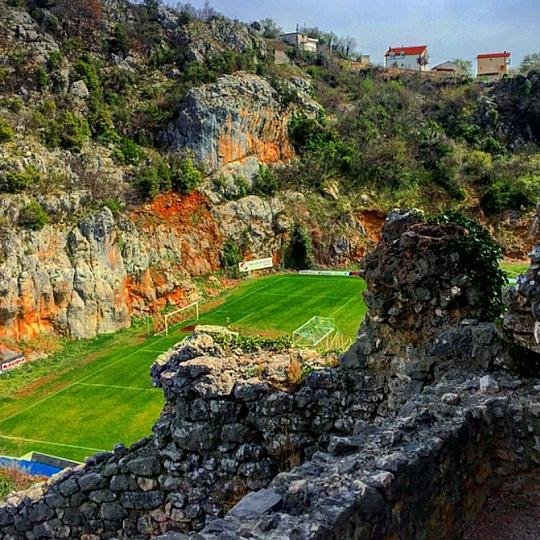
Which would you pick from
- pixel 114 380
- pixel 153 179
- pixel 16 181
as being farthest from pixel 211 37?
pixel 114 380

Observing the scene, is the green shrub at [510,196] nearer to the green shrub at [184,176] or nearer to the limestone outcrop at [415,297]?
the green shrub at [184,176]

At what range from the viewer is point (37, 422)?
20375mm

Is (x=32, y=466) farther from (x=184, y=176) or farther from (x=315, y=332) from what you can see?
(x=184, y=176)

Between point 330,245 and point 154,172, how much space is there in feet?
41.3

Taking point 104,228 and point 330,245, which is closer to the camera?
point 104,228

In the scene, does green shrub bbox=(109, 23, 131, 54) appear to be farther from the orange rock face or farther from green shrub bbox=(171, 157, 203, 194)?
green shrub bbox=(171, 157, 203, 194)

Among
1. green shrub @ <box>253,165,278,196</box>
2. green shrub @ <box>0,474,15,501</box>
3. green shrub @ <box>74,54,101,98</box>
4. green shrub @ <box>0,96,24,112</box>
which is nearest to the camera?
green shrub @ <box>0,474,15,501</box>

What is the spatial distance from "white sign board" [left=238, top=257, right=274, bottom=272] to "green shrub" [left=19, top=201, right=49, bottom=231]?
1339 cm

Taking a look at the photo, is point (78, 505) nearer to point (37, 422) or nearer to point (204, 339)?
point (204, 339)

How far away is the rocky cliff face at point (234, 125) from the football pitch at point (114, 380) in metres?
11.4

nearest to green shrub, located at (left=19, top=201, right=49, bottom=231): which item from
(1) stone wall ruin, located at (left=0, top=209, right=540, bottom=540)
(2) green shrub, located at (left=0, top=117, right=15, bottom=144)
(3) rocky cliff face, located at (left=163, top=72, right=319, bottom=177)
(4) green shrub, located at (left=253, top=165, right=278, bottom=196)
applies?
(2) green shrub, located at (left=0, top=117, right=15, bottom=144)

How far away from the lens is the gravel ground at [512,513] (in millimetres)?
5520

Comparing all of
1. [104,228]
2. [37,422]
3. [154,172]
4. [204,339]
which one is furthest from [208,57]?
[204,339]

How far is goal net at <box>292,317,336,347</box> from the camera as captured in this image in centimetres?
2216
